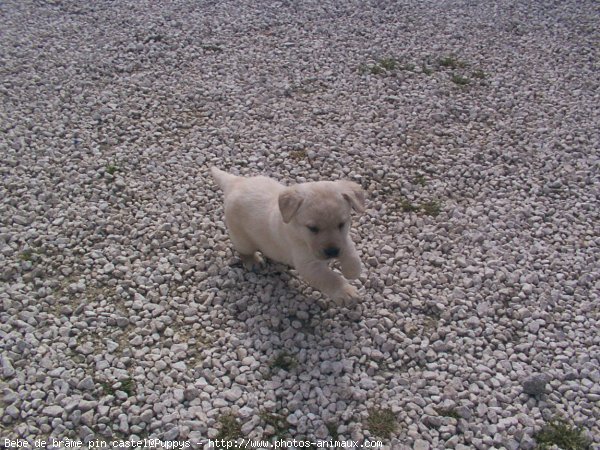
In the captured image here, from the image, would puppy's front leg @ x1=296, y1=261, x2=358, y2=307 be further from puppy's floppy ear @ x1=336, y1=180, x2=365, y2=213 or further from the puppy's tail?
the puppy's tail

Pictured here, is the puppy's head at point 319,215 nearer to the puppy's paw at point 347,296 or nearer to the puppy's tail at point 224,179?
the puppy's paw at point 347,296

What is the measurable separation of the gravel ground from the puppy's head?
0.85m

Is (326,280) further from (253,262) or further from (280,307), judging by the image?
(253,262)

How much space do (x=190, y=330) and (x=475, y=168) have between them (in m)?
4.03

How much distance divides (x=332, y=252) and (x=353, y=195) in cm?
55

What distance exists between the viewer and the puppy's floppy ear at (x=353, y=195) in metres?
4.71

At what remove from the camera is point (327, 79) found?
8469 mm

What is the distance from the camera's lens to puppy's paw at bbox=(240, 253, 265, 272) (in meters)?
5.61

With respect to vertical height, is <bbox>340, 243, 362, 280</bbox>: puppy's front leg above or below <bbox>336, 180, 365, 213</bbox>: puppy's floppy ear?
below

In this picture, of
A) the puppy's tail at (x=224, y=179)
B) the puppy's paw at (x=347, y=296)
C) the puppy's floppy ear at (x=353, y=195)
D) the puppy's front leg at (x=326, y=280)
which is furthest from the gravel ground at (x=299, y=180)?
the puppy's floppy ear at (x=353, y=195)

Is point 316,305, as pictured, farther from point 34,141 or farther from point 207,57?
point 207,57

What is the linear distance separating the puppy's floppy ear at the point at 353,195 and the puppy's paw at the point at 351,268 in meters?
0.46

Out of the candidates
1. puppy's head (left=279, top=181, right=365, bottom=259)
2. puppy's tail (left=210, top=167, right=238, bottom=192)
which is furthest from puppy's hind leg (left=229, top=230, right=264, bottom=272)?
puppy's head (left=279, top=181, right=365, bottom=259)

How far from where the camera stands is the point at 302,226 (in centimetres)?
464
